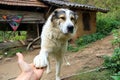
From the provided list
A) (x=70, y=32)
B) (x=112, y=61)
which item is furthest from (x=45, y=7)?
(x=70, y=32)

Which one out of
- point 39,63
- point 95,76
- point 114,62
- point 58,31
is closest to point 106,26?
point 114,62

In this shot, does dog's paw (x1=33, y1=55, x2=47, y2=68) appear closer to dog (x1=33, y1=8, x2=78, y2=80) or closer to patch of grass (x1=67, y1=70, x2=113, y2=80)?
dog (x1=33, y1=8, x2=78, y2=80)

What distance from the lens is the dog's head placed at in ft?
17.7

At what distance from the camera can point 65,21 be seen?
5.45 m

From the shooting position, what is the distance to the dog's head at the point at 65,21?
5387 millimetres

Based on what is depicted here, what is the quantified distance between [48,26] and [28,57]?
6488 millimetres

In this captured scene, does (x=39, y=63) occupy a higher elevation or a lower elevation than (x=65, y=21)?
higher

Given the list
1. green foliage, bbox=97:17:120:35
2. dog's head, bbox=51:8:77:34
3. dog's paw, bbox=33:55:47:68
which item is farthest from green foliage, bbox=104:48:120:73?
green foliage, bbox=97:17:120:35

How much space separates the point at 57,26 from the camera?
217 inches

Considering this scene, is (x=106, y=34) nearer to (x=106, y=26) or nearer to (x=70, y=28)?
(x=106, y=26)

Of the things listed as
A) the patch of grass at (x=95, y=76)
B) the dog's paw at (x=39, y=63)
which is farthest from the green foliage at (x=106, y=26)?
the dog's paw at (x=39, y=63)

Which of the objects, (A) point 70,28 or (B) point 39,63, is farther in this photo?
(A) point 70,28

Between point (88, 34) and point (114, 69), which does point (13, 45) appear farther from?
point (114, 69)

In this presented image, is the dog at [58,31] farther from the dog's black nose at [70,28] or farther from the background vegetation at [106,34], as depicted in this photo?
the background vegetation at [106,34]
